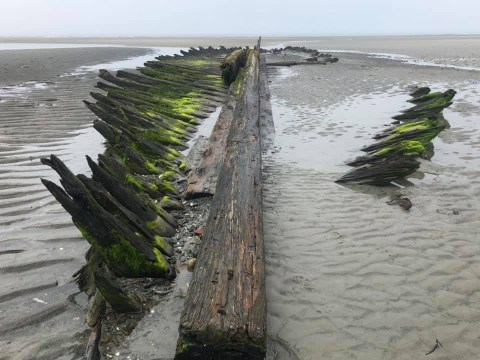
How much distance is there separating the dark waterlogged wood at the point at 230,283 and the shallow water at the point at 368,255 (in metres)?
0.63

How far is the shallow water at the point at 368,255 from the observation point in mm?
3371

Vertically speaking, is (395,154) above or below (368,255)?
above

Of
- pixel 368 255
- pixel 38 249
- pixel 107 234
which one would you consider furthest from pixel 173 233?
pixel 368 255

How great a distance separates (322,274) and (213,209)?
1.41 meters

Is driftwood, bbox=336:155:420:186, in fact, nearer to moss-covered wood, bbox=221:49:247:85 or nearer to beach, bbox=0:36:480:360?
beach, bbox=0:36:480:360

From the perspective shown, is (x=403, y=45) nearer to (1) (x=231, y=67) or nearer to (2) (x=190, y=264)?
(1) (x=231, y=67)

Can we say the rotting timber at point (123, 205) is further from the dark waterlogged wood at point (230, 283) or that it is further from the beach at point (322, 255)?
the dark waterlogged wood at point (230, 283)

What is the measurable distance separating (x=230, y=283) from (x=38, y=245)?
2.70m

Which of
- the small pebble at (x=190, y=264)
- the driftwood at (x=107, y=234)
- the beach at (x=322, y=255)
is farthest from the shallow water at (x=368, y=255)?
the driftwood at (x=107, y=234)

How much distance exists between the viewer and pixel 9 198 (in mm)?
5812

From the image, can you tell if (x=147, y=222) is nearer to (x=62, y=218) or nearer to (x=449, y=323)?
(x=62, y=218)

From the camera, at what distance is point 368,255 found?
15.1 ft

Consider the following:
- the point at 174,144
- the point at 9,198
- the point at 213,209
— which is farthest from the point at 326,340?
the point at 174,144

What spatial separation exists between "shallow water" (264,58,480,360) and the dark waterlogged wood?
0.63 meters
